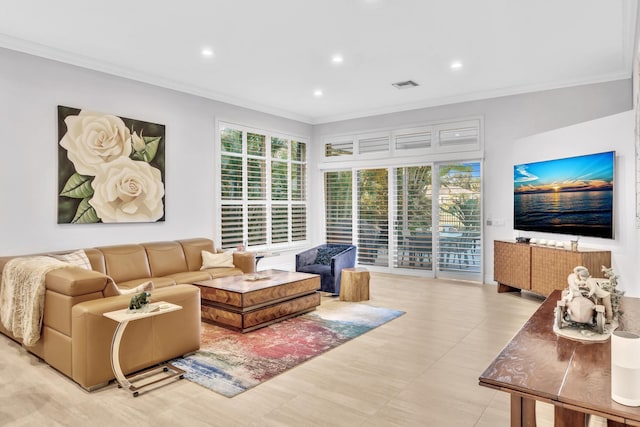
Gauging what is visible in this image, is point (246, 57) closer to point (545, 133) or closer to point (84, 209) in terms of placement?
point (84, 209)

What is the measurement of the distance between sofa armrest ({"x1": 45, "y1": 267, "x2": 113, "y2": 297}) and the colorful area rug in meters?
0.86

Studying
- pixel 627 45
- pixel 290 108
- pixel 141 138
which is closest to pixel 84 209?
pixel 141 138

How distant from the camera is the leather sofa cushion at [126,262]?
469cm

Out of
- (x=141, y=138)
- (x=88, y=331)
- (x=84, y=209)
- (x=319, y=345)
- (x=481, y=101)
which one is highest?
(x=481, y=101)

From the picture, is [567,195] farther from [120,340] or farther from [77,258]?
[77,258]

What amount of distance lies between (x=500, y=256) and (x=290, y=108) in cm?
Answer: 427

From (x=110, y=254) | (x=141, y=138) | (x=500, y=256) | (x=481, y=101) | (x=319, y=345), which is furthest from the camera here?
(x=481, y=101)

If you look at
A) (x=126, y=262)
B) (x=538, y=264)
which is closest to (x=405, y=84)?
(x=538, y=264)

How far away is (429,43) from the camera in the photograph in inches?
172

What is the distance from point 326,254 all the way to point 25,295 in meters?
3.87

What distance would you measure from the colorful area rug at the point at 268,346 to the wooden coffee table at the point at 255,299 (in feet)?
0.32

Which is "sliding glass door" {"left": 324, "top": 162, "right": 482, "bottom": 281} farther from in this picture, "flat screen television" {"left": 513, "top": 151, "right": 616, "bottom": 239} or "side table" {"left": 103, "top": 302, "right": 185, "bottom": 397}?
"side table" {"left": 103, "top": 302, "right": 185, "bottom": 397}

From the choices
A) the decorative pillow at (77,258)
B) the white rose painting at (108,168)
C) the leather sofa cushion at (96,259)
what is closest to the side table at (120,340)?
the decorative pillow at (77,258)

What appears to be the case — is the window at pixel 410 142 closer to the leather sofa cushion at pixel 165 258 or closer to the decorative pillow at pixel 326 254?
the decorative pillow at pixel 326 254
